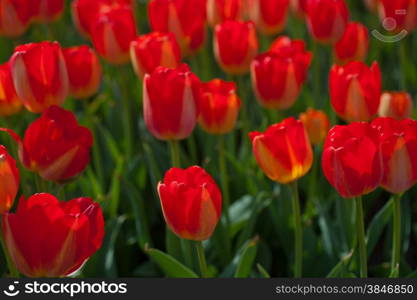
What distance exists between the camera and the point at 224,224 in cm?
205

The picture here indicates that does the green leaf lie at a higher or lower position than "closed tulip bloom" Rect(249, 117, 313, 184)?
lower

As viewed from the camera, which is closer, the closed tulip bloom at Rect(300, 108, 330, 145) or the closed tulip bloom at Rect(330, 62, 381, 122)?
the closed tulip bloom at Rect(330, 62, 381, 122)

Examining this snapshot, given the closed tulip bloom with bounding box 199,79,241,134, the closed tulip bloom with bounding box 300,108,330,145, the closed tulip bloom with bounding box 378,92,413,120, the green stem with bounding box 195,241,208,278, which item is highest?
the closed tulip bloom with bounding box 199,79,241,134

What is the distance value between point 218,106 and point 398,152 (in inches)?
20.5

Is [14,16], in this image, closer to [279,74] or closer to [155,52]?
[155,52]

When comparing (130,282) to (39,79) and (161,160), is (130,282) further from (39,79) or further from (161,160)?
(161,160)

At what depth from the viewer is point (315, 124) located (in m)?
2.02

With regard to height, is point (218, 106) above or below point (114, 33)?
below

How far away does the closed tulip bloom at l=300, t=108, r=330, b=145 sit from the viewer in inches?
79.3

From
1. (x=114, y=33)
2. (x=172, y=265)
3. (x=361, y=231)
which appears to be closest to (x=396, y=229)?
(x=361, y=231)

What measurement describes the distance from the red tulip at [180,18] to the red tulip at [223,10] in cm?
14

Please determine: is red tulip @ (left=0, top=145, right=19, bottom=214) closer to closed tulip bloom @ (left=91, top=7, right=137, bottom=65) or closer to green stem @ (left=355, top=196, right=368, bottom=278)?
green stem @ (left=355, top=196, right=368, bottom=278)

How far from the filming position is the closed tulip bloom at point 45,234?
1.36m

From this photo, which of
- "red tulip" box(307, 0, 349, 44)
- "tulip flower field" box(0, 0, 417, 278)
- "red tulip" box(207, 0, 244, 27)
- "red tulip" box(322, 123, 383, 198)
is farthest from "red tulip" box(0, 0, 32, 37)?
"red tulip" box(322, 123, 383, 198)
